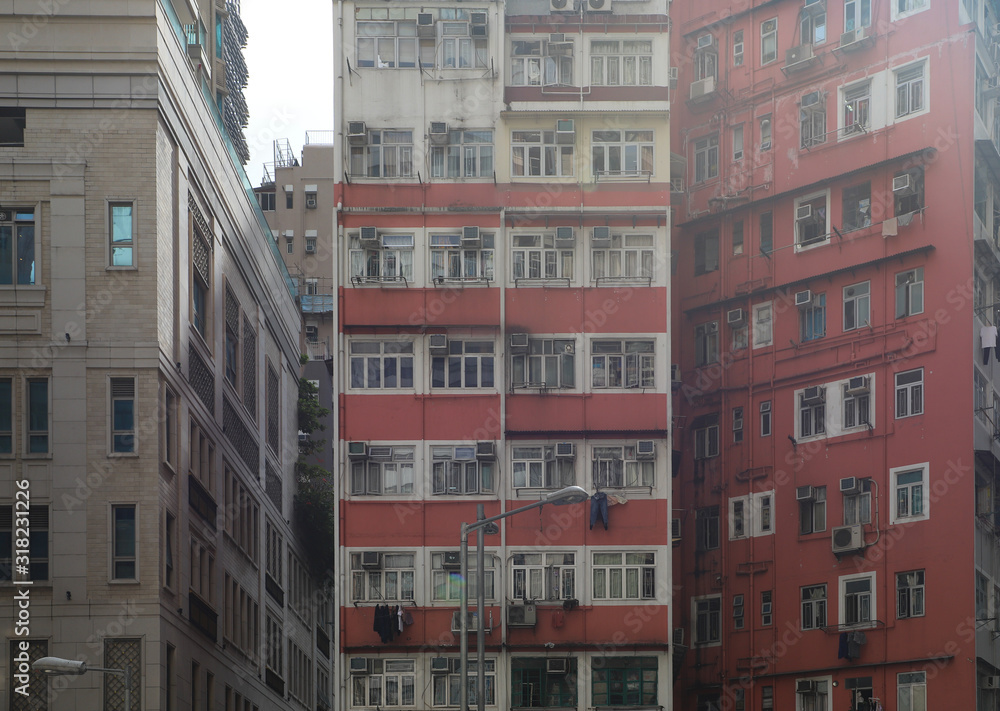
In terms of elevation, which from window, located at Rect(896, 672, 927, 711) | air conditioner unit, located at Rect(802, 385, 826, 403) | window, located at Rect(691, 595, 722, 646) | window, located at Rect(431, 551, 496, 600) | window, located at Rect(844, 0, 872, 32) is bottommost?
window, located at Rect(896, 672, 927, 711)

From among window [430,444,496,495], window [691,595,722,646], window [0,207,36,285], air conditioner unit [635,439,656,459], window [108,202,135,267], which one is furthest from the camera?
window [691,595,722,646]

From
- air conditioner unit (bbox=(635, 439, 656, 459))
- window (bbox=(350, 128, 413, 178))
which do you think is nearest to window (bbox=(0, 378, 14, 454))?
window (bbox=(350, 128, 413, 178))

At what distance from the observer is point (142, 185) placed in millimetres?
44406

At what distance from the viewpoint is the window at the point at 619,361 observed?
50938 mm

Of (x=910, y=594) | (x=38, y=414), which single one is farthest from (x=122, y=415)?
(x=910, y=594)

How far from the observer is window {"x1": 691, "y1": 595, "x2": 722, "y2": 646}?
188 ft

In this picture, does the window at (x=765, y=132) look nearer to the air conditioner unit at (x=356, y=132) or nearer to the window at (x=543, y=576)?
the air conditioner unit at (x=356, y=132)

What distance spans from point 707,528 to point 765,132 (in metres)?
13.9

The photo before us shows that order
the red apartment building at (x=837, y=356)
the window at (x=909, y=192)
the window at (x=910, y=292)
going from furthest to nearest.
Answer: the window at (x=909, y=192) → the window at (x=910, y=292) → the red apartment building at (x=837, y=356)

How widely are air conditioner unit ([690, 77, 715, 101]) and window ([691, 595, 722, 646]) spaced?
17676mm

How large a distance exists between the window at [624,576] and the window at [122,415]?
563 inches

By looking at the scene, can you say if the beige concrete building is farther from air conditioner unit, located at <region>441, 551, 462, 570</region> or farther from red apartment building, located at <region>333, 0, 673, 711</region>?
air conditioner unit, located at <region>441, 551, 462, 570</region>

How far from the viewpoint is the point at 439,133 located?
51906mm

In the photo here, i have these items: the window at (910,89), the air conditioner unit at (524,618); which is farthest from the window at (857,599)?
the window at (910,89)
